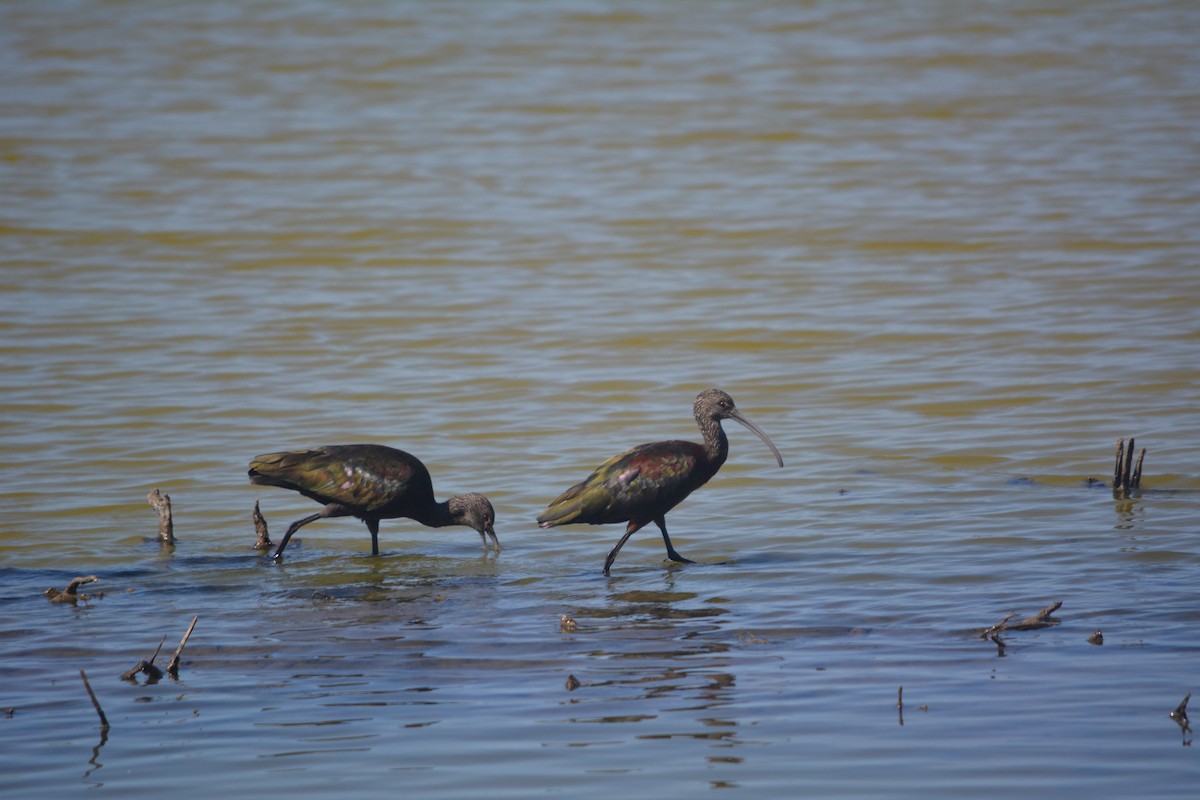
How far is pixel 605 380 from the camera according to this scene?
16.8m

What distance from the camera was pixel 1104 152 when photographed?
27.6 metres

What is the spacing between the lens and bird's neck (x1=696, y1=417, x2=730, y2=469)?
10367mm

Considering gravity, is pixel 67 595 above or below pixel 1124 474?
below

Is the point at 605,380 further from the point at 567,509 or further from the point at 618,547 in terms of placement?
the point at 618,547

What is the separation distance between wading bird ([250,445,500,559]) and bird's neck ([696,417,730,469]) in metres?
1.54

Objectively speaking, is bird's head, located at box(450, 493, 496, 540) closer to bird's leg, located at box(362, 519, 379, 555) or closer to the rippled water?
the rippled water

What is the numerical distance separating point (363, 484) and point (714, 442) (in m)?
2.44

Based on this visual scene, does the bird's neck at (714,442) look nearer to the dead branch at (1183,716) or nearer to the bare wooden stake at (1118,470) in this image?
the bare wooden stake at (1118,470)

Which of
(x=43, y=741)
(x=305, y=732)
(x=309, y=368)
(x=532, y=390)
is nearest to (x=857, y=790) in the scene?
(x=305, y=732)

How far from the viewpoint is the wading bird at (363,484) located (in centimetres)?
1059

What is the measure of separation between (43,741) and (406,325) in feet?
44.7

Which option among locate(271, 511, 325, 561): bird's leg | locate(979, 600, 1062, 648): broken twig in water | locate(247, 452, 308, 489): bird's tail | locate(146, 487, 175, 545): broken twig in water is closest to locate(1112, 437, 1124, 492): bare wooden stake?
locate(979, 600, 1062, 648): broken twig in water

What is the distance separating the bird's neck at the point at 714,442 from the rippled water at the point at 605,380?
2.02 feet

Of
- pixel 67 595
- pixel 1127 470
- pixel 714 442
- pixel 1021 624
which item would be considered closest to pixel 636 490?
pixel 714 442
